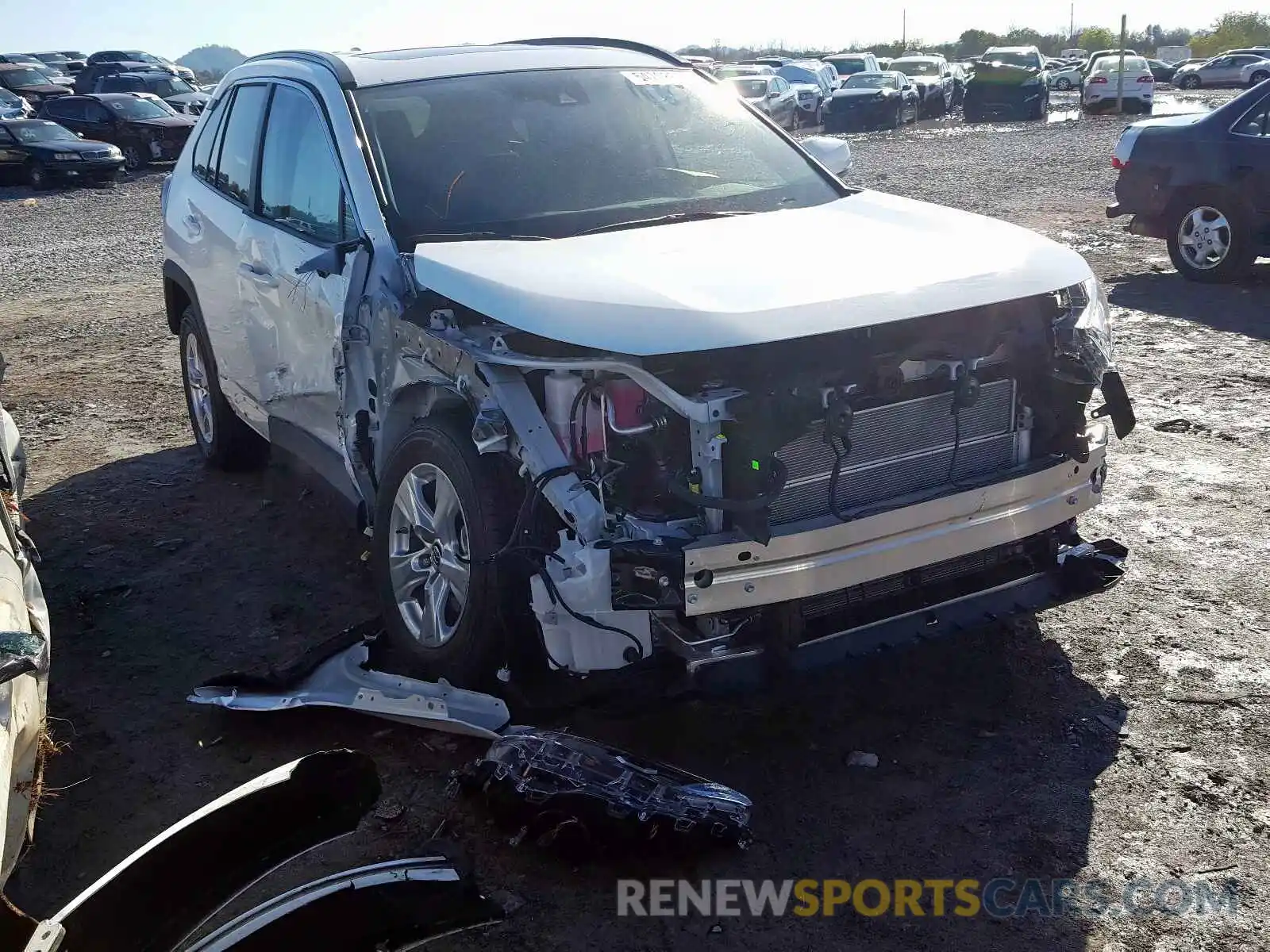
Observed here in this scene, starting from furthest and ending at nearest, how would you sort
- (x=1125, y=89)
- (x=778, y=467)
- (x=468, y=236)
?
(x=1125, y=89)
(x=468, y=236)
(x=778, y=467)

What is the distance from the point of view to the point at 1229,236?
9.60m

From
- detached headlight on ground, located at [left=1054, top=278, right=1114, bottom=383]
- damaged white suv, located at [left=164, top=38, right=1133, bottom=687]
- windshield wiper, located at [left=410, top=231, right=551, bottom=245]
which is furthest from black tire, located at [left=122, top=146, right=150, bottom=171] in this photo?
detached headlight on ground, located at [left=1054, top=278, right=1114, bottom=383]

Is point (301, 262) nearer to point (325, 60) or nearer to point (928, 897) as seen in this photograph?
point (325, 60)

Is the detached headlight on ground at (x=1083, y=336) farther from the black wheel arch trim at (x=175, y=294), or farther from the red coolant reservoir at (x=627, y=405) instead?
the black wheel arch trim at (x=175, y=294)

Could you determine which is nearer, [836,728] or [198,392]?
[836,728]

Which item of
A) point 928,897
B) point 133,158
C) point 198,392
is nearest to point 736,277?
point 928,897

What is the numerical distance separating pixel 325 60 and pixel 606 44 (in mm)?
1288

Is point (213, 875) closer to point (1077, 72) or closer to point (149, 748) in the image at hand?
point (149, 748)

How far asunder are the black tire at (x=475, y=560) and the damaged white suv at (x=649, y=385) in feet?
0.04

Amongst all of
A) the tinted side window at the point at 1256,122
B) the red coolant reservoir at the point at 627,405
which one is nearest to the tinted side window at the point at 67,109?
the tinted side window at the point at 1256,122

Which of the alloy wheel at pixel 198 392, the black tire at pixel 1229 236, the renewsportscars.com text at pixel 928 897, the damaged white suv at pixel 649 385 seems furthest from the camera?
the black tire at pixel 1229 236

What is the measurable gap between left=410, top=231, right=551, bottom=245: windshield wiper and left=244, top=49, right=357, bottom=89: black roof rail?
881 millimetres

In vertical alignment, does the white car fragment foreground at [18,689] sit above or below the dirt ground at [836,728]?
above

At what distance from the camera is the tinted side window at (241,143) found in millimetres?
5309
